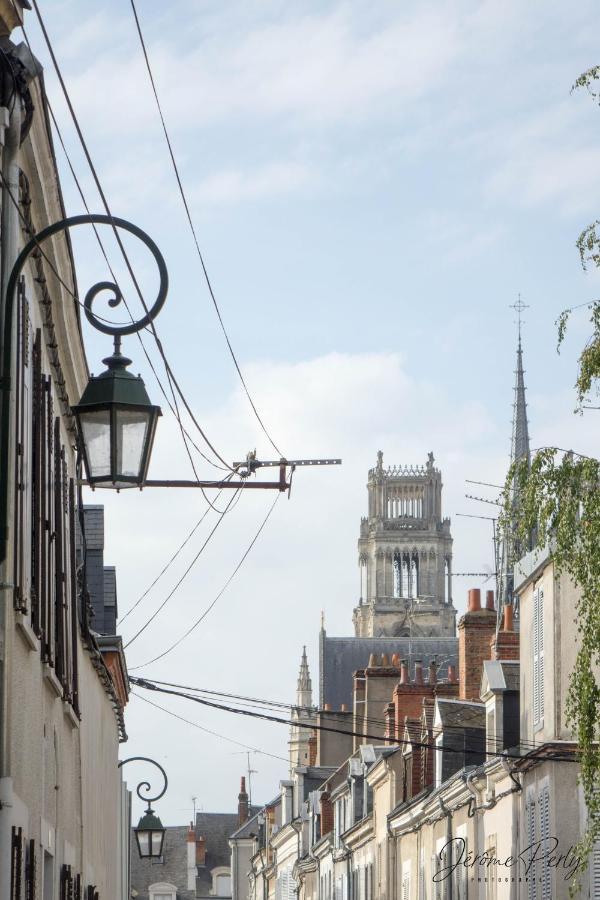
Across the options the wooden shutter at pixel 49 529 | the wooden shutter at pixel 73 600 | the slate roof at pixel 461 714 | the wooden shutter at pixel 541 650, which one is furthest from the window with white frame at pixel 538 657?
the wooden shutter at pixel 49 529

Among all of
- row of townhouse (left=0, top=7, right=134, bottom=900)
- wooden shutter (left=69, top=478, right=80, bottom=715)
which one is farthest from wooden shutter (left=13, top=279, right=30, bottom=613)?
wooden shutter (left=69, top=478, right=80, bottom=715)

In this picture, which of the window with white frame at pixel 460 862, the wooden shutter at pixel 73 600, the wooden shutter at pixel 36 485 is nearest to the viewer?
the wooden shutter at pixel 36 485

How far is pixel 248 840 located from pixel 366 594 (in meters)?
60.0

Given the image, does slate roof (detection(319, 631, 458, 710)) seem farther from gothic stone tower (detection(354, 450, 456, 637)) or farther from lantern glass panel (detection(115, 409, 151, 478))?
lantern glass panel (detection(115, 409, 151, 478))

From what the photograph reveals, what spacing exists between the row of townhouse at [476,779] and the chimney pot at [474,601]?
4 cm

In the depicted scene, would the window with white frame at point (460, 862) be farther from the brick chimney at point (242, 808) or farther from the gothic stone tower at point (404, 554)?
the gothic stone tower at point (404, 554)

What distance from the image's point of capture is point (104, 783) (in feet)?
70.2

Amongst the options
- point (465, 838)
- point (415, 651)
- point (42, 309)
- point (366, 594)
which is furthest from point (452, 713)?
point (366, 594)

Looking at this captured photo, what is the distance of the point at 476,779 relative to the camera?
26.0 meters

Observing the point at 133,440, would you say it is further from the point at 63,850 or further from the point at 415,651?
the point at 415,651

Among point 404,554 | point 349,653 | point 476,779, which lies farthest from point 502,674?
point 404,554

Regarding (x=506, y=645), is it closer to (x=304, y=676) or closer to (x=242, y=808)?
(x=242, y=808)

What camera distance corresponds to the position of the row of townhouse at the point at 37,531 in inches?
365

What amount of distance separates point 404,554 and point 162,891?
66.3 meters
